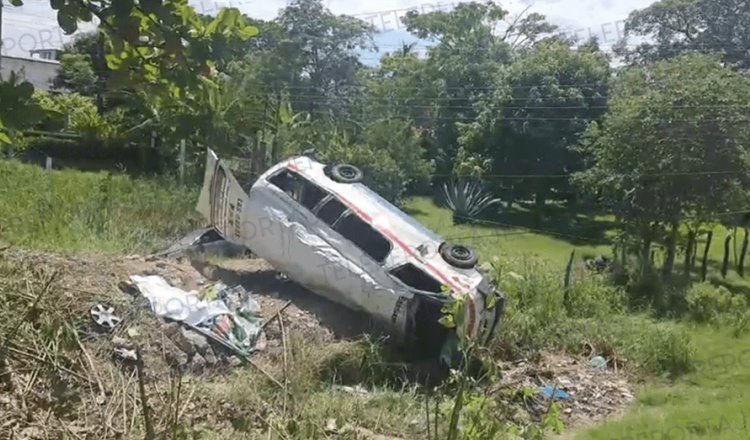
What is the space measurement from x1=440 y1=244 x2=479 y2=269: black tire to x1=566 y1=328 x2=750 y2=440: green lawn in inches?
88.3

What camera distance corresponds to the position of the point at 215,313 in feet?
Answer: 27.6

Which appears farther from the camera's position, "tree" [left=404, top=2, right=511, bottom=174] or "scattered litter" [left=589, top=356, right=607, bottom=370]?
"tree" [left=404, top=2, right=511, bottom=174]

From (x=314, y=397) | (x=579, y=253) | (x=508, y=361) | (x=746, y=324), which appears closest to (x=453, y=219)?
(x=579, y=253)

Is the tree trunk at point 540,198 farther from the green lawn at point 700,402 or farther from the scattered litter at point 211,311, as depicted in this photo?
the scattered litter at point 211,311

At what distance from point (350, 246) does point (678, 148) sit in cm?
761

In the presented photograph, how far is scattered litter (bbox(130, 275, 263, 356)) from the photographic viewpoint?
8.16 m

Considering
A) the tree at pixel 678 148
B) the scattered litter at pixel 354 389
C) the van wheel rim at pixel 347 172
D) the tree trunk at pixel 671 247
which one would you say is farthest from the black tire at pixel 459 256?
the tree trunk at pixel 671 247

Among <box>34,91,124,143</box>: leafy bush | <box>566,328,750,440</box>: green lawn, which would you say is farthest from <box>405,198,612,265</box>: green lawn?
<box>34,91,124,143</box>: leafy bush

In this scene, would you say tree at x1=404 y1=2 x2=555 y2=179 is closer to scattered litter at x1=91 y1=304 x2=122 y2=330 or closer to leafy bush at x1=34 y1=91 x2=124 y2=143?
leafy bush at x1=34 y1=91 x2=124 y2=143

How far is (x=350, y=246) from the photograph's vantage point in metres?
9.28

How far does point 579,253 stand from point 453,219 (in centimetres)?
379

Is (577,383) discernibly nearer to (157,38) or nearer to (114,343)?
(114,343)

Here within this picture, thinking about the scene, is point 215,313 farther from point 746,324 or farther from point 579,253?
point 579,253

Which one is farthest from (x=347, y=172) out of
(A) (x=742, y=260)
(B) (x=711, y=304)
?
(A) (x=742, y=260)
